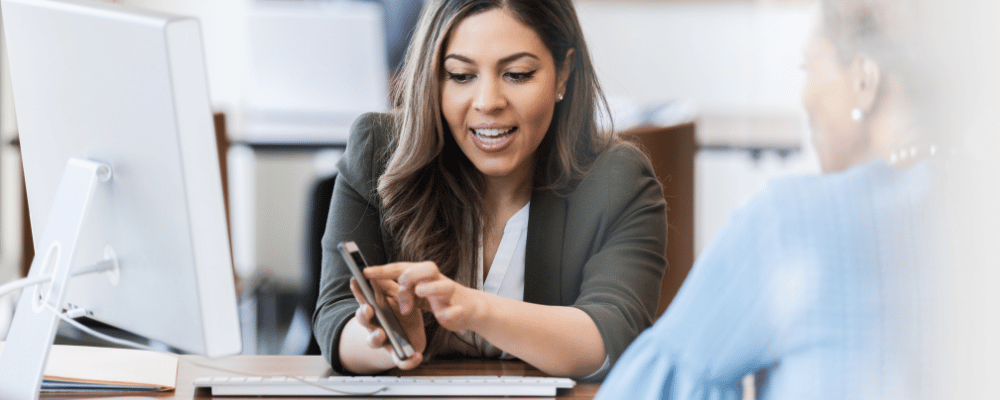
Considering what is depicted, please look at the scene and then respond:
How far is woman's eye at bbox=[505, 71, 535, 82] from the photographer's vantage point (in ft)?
4.00

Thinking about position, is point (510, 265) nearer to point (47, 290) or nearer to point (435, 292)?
point (435, 292)

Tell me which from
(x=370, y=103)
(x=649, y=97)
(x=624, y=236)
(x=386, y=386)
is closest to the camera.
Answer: (x=386, y=386)

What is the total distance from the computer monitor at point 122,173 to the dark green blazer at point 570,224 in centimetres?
49

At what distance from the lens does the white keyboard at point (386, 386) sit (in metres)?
0.86

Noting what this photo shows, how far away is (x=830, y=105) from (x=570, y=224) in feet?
2.09

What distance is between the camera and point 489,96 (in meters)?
1.21

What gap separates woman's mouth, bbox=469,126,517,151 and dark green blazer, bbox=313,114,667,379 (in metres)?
0.11

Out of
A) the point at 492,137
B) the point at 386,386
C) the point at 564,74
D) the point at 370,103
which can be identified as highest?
the point at 370,103

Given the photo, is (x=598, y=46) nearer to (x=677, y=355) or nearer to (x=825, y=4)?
(x=825, y=4)

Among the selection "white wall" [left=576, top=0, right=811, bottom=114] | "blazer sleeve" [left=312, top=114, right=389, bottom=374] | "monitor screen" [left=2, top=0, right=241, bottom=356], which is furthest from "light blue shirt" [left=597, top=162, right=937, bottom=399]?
"white wall" [left=576, top=0, right=811, bottom=114]

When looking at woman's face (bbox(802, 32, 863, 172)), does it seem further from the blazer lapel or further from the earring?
the blazer lapel

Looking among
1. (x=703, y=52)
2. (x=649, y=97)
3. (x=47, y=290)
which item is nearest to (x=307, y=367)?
(x=47, y=290)

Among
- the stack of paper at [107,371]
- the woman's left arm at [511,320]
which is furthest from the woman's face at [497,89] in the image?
the stack of paper at [107,371]

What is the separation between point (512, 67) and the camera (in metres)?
1.21
